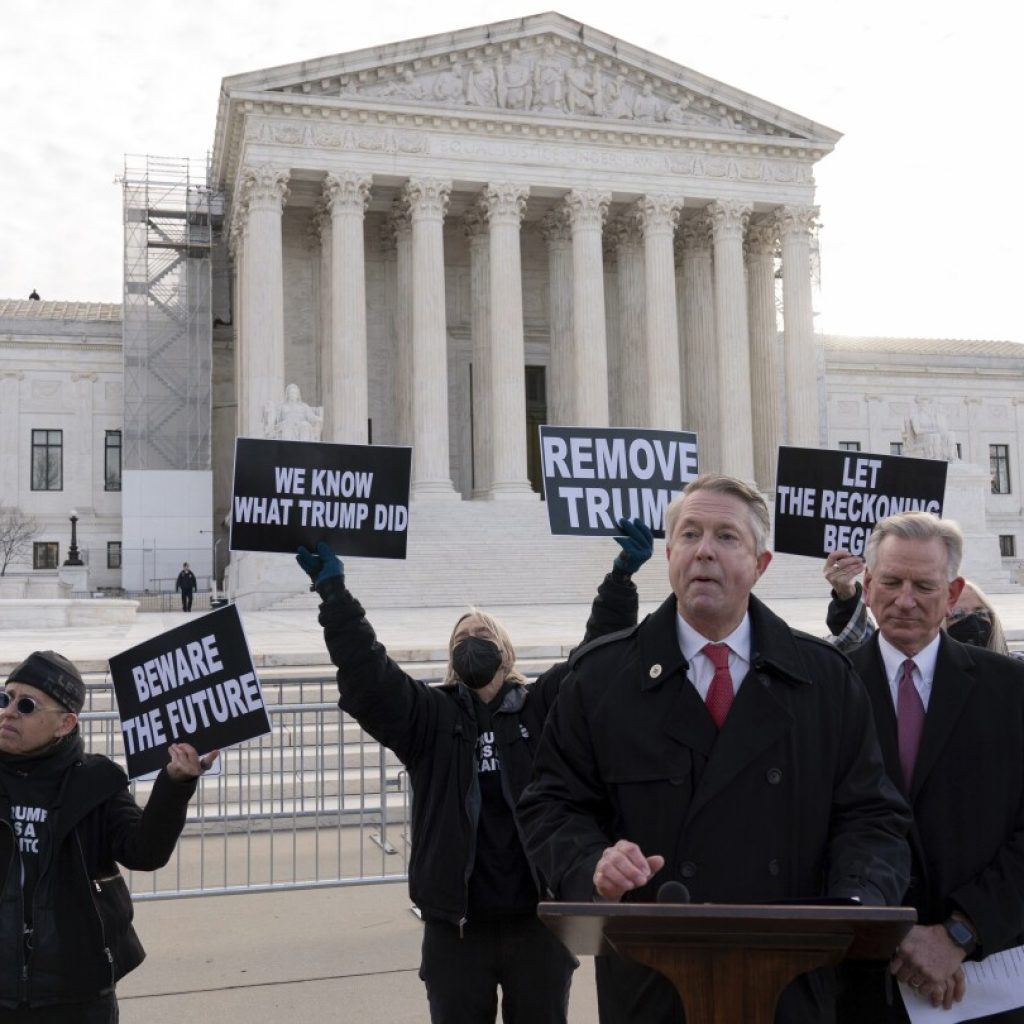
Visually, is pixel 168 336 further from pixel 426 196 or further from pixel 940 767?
pixel 940 767

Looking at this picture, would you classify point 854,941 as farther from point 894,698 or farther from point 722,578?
point 894,698

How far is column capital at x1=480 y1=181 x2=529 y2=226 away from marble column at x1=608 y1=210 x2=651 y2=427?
5.48m

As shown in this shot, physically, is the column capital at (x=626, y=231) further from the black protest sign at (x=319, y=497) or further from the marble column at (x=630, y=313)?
the black protest sign at (x=319, y=497)

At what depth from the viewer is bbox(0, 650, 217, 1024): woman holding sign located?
4043 millimetres

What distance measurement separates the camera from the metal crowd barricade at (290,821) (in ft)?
26.7

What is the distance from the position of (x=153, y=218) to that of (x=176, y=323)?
18.7 ft

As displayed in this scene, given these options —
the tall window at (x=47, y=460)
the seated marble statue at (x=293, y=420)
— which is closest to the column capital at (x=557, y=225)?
the seated marble statue at (x=293, y=420)

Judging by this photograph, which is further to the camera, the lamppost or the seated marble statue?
the lamppost

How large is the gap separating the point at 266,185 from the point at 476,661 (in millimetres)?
37826

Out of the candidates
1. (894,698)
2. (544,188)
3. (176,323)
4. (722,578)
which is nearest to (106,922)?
(722,578)

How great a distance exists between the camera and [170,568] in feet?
148

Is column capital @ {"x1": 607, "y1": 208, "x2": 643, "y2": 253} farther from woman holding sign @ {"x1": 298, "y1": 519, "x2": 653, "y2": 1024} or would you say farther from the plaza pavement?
woman holding sign @ {"x1": 298, "y1": 519, "x2": 653, "y2": 1024}

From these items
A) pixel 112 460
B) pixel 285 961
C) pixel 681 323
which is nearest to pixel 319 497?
pixel 285 961

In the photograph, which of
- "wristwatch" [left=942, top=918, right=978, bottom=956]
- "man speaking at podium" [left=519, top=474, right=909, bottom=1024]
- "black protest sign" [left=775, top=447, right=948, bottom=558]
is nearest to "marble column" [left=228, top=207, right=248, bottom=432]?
"black protest sign" [left=775, top=447, right=948, bottom=558]
